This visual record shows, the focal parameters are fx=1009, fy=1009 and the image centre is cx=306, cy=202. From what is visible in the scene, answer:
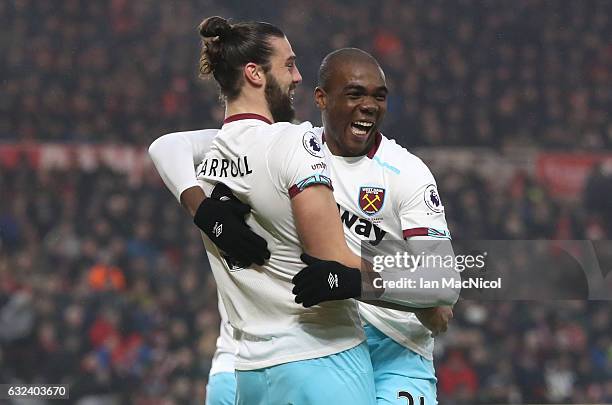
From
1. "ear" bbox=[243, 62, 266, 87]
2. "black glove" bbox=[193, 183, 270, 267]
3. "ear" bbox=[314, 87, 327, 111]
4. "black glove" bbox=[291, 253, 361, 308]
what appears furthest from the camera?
"ear" bbox=[314, 87, 327, 111]

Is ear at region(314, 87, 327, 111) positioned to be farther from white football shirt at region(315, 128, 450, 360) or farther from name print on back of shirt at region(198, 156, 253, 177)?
name print on back of shirt at region(198, 156, 253, 177)

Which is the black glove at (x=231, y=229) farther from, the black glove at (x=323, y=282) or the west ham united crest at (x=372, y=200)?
the west ham united crest at (x=372, y=200)

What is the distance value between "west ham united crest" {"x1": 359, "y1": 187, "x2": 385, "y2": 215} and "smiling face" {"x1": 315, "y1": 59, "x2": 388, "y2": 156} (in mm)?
160

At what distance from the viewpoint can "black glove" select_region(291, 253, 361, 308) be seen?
2322 millimetres

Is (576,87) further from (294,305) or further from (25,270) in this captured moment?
(294,305)

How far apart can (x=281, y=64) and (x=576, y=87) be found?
9006 millimetres

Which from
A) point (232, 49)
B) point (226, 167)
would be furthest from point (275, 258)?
point (232, 49)

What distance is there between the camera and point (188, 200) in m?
2.86

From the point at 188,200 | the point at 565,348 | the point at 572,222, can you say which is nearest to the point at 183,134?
the point at 188,200

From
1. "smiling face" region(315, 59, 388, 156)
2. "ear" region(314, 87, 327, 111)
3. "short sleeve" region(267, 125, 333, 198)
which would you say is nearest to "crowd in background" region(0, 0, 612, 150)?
"ear" region(314, 87, 327, 111)

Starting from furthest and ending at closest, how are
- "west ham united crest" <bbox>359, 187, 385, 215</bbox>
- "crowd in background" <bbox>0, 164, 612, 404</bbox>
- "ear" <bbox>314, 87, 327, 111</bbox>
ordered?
1. "crowd in background" <bbox>0, 164, 612, 404</bbox>
2. "ear" <bbox>314, 87, 327, 111</bbox>
3. "west ham united crest" <bbox>359, 187, 385, 215</bbox>

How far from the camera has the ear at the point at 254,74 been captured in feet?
8.57

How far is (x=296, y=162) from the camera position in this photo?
2.35m

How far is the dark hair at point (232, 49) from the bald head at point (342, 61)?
14.7 inches
